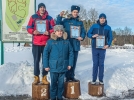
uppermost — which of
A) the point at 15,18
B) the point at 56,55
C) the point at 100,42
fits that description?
the point at 15,18

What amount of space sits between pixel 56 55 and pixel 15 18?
130 inches

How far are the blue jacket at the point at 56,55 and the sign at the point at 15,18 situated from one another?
2.98 m

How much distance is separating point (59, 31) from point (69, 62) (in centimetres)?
75

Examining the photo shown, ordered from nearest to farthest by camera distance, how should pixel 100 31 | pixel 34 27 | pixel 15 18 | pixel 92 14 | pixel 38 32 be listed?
1. pixel 38 32
2. pixel 34 27
3. pixel 100 31
4. pixel 15 18
5. pixel 92 14

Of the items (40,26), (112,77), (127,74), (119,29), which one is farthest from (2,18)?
(119,29)

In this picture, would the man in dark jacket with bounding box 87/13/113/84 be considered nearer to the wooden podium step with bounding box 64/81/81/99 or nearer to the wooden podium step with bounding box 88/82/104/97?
the wooden podium step with bounding box 88/82/104/97

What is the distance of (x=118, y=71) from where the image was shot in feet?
29.0

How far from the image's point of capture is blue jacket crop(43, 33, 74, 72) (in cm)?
563

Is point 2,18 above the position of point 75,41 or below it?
above

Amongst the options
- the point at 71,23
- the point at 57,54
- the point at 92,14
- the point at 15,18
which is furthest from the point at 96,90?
the point at 92,14

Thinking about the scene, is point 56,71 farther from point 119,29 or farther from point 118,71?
point 119,29

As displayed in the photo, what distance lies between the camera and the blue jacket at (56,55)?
563 cm

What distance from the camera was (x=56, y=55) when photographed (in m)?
5.63

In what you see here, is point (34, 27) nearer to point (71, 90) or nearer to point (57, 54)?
point (57, 54)
